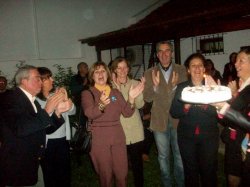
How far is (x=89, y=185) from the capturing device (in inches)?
230

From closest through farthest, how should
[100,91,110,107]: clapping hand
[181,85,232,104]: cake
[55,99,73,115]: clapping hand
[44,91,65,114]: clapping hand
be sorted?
1. [181,85,232,104]: cake
2. [44,91,65,114]: clapping hand
3. [55,99,73,115]: clapping hand
4. [100,91,110,107]: clapping hand

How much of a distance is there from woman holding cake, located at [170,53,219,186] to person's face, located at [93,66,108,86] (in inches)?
44.5

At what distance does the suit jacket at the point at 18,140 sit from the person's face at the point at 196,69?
2.22 meters

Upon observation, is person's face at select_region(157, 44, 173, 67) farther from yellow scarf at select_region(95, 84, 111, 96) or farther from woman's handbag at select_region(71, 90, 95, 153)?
woman's handbag at select_region(71, 90, 95, 153)

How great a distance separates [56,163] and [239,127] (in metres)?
2.81

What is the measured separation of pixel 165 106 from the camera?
4566mm

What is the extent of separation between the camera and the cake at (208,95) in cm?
289

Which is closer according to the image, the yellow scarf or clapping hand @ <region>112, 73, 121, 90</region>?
the yellow scarf

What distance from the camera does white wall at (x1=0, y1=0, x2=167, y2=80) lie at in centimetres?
1039

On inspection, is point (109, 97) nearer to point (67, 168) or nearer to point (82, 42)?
point (67, 168)

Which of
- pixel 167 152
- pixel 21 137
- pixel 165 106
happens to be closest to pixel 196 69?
pixel 165 106

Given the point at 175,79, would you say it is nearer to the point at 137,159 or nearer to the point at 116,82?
the point at 116,82

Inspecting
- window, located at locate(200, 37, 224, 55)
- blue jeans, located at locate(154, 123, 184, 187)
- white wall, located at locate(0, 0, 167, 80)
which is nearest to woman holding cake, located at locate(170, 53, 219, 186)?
blue jeans, located at locate(154, 123, 184, 187)

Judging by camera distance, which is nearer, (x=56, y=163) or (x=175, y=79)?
(x=56, y=163)
